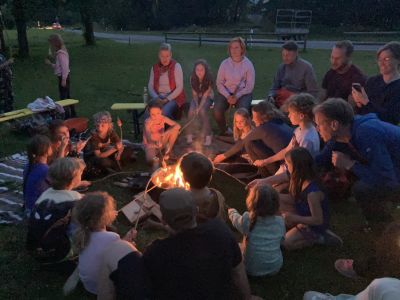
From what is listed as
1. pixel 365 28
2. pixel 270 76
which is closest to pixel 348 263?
pixel 270 76

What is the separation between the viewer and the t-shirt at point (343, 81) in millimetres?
7016

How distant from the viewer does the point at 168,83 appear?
27.2 feet

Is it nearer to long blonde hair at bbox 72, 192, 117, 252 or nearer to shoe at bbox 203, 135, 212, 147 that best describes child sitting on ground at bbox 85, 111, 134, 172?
shoe at bbox 203, 135, 212, 147

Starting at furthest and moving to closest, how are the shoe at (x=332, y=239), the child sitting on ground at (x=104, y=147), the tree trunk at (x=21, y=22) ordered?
the tree trunk at (x=21, y=22) → the child sitting on ground at (x=104, y=147) → the shoe at (x=332, y=239)

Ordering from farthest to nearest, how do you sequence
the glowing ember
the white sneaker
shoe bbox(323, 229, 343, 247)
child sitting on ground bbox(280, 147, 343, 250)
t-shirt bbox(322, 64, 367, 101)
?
the white sneaker, t-shirt bbox(322, 64, 367, 101), the glowing ember, shoe bbox(323, 229, 343, 247), child sitting on ground bbox(280, 147, 343, 250)

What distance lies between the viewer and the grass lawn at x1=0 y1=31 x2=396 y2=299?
4.05 m

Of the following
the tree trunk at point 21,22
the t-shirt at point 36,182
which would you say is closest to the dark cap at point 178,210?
the t-shirt at point 36,182

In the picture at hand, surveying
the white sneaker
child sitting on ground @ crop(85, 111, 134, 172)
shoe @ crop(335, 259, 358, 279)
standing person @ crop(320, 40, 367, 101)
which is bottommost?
shoe @ crop(335, 259, 358, 279)

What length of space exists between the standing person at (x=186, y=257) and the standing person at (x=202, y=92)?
5.21 m

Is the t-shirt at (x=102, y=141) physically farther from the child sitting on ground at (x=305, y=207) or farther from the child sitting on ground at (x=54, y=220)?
the child sitting on ground at (x=305, y=207)

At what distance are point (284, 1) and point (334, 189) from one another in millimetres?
38501

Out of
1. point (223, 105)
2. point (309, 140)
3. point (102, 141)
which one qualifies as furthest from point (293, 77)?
point (102, 141)

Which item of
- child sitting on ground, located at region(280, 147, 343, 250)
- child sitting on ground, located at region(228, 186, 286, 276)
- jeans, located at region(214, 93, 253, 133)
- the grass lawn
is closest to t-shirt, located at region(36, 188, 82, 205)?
the grass lawn

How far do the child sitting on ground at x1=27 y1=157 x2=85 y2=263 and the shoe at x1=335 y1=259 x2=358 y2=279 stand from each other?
8.64ft
